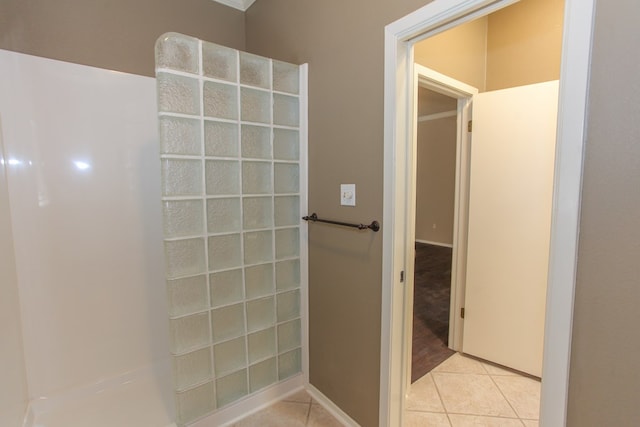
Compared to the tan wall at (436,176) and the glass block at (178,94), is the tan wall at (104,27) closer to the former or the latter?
the glass block at (178,94)

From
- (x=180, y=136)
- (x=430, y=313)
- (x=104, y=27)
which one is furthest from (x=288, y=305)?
(x=104, y=27)

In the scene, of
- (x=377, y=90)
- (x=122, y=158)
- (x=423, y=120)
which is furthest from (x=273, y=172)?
(x=423, y=120)

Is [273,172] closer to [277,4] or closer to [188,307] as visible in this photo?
[188,307]

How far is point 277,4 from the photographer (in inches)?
76.9

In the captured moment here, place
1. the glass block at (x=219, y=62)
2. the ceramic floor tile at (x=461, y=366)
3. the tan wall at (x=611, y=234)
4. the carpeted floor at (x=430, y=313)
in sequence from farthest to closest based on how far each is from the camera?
the carpeted floor at (x=430, y=313) → the ceramic floor tile at (x=461, y=366) → the glass block at (x=219, y=62) → the tan wall at (x=611, y=234)

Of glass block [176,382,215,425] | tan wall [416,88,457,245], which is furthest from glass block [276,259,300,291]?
tan wall [416,88,457,245]

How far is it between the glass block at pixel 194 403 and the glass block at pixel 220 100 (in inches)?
57.6

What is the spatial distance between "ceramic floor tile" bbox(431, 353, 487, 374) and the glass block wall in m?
1.16

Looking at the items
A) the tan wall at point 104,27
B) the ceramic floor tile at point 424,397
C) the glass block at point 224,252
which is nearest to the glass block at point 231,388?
the glass block at point 224,252

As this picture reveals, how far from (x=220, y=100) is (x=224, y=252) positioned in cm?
82

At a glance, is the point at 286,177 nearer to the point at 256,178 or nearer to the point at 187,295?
the point at 256,178

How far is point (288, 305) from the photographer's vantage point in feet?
6.37

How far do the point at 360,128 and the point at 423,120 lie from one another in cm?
495

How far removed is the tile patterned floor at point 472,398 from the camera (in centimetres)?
177
